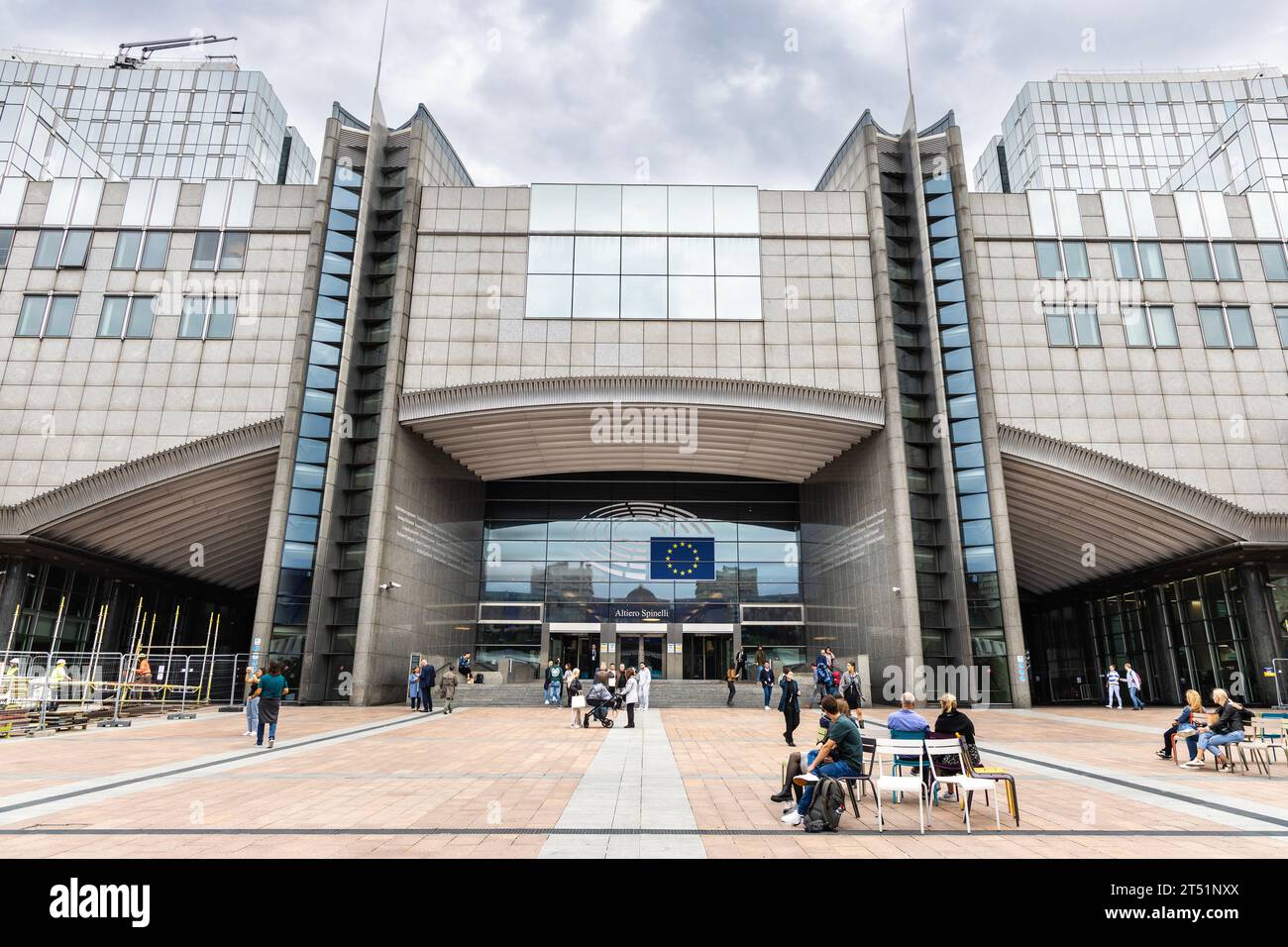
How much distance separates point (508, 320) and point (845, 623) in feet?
66.3

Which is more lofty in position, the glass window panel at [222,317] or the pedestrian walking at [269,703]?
the glass window panel at [222,317]

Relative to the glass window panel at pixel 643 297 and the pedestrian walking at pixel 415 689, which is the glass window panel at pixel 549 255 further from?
the pedestrian walking at pixel 415 689

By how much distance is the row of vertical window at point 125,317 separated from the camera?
32.2 meters

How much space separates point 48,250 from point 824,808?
41063mm

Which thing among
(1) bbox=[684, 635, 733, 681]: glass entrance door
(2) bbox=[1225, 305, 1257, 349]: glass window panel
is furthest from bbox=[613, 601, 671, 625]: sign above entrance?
(2) bbox=[1225, 305, 1257, 349]: glass window panel

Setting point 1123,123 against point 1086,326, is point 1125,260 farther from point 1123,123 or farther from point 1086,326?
point 1123,123

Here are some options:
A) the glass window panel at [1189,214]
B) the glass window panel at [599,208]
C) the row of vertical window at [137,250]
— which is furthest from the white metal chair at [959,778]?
the row of vertical window at [137,250]

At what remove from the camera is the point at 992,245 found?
109 feet

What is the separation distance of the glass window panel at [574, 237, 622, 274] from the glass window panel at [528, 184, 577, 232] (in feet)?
3.86

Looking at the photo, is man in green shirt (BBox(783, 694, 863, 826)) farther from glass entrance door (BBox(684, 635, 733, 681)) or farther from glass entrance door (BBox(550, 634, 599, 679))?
glass entrance door (BBox(550, 634, 599, 679))

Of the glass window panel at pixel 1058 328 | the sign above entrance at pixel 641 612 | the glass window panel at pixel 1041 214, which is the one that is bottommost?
the sign above entrance at pixel 641 612

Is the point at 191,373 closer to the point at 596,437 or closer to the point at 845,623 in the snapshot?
the point at 596,437

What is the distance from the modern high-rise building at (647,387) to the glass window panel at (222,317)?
7.6 inches

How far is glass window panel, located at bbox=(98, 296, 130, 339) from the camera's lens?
32.3 metres
